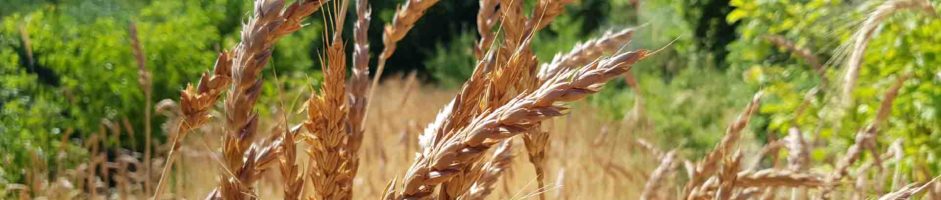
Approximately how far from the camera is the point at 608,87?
9.73 meters

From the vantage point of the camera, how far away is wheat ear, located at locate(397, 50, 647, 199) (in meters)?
0.81

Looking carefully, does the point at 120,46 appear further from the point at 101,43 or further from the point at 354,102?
the point at 354,102

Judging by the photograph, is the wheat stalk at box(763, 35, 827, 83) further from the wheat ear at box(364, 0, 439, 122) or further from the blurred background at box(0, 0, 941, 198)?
the wheat ear at box(364, 0, 439, 122)

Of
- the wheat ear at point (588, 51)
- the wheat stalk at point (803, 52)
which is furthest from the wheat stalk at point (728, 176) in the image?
the wheat stalk at point (803, 52)

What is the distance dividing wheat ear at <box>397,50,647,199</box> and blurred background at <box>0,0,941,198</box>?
0.13m

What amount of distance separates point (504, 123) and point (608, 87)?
8.98 metres

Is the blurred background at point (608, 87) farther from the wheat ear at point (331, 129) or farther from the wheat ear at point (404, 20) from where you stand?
the wheat ear at point (404, 20)

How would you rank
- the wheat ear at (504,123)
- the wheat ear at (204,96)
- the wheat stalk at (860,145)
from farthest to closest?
1. the wheat stalk at (860,145)
2. the wheat ear at (204,96)
3. the wheat ear at (504,123)

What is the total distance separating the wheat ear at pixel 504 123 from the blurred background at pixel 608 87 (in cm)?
13

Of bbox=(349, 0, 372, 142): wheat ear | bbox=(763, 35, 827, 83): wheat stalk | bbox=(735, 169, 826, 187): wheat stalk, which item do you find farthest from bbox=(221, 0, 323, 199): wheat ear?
bbox=(763, 35, 827, 83): wheat stalk

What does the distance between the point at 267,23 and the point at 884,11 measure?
1.56m

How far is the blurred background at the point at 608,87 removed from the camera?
11.0 feet

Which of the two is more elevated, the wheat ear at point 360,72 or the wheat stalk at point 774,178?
the wheat ear at point 360,72

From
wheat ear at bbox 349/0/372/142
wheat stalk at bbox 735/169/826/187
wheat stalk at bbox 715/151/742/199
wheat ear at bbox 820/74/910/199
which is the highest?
wheat ear at bbox 349/0/372/142
